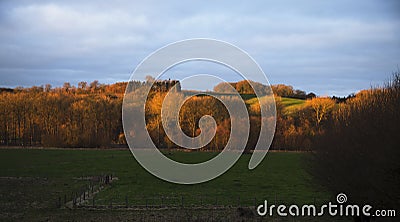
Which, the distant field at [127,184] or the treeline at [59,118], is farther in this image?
the treeline at [59,118]

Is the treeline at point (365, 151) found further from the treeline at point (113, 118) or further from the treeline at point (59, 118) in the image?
the treeline at point (59, 118)

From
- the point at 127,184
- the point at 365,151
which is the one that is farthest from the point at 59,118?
the point at 365,151

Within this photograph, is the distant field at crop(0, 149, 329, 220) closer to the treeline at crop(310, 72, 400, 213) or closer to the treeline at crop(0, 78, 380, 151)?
the treeline at crop(310, 72, 400, 213)

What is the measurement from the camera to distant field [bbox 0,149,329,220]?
77.9 ft

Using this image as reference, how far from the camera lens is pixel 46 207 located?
860 inches

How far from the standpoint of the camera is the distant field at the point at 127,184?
2373 centimetres

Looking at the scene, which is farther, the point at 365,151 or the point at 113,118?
the point at 113,118


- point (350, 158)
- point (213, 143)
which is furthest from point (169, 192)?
point (213, 143)

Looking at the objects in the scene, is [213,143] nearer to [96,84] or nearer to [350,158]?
[350,158]

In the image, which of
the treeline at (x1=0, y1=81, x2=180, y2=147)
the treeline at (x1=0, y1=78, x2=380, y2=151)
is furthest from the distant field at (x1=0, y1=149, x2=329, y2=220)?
the treeline at (x1=0, y1=81, x2=180, y2=147)

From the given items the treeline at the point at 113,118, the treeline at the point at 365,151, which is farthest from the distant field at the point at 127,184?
the treeline at the point at 113,118

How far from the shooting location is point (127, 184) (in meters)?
30.9

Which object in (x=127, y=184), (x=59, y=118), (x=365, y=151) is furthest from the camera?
(x=59, y=118)

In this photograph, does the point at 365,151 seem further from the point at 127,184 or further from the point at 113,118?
the point at 113,118
